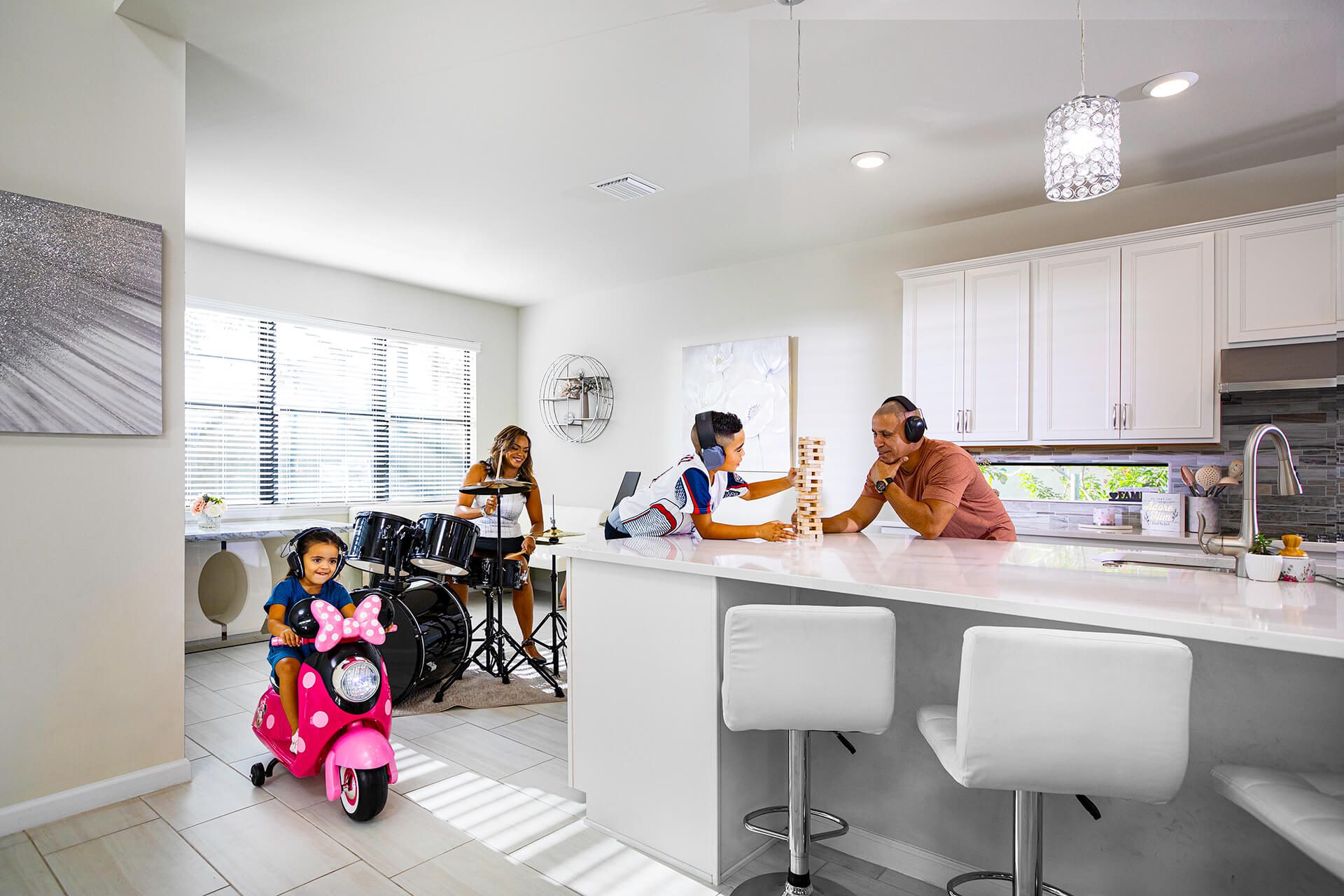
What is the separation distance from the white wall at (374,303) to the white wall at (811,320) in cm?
21

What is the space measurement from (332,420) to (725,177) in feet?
11.9

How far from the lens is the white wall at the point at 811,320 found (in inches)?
144

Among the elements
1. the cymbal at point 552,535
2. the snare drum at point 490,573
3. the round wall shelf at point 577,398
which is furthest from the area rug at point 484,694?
the round wall shelf at point 577,398

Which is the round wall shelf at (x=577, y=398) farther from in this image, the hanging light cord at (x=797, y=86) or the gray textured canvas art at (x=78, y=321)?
the gray textured canvas art at (x=78, y=321)

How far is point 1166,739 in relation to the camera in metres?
1.20

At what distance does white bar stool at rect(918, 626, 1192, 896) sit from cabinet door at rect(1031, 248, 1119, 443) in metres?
2.70

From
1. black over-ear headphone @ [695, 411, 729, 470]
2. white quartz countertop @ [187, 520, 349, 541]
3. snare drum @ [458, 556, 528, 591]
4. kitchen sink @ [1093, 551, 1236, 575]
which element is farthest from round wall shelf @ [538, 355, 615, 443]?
kitchen sink @ [1093, 551, 1236, 575]

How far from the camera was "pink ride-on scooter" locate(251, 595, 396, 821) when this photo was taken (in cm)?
228

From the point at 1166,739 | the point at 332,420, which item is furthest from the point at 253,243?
the point at 1166,739

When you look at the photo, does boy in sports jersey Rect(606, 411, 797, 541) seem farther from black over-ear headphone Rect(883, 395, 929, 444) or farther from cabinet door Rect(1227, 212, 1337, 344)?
cabinet door Rect(1227, 212, 1337, 344)

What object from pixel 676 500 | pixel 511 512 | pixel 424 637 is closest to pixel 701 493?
pixel 676 500

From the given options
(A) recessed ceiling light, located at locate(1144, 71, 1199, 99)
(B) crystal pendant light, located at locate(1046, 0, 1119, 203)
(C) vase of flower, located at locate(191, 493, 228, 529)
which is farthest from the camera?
(C) vase of flower, located at locate(191, 493, 228, 529)

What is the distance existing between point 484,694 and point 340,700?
1.26 m

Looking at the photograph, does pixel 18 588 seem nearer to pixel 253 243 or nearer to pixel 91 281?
pixel 91 281
